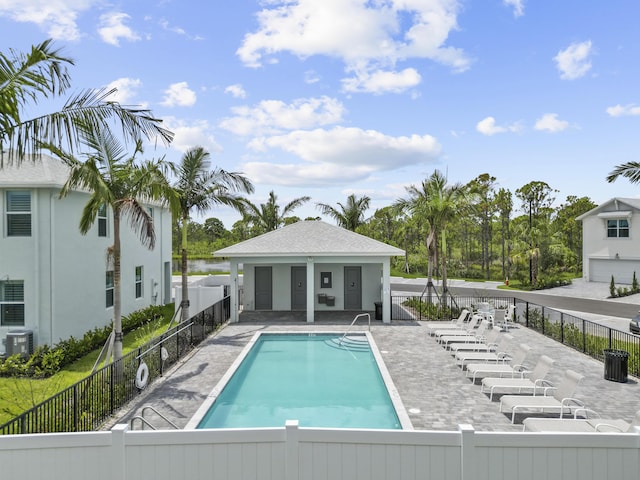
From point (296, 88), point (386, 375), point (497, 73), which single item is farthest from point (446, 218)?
point (386, 375)

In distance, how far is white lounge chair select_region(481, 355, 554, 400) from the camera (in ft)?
32.4

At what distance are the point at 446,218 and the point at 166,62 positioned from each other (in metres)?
15.8

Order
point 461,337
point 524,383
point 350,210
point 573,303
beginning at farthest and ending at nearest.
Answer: point 350,210 < point 573,303 < point 461,337 < point 524,383

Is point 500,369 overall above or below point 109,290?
below

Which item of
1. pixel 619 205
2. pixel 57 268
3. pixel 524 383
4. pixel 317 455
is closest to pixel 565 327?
pixel 524 383

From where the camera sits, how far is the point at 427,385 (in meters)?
11.0

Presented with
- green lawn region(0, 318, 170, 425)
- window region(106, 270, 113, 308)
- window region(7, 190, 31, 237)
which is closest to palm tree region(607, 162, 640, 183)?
green lawn region(0, 318, 170, 425)

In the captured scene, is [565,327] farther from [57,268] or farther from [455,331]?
[57,268]

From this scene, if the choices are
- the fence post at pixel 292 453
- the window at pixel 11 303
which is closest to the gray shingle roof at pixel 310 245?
the window at pixel 11 303

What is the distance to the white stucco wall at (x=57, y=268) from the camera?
14.6 m

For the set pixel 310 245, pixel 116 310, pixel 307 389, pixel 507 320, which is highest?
pixel 310 245

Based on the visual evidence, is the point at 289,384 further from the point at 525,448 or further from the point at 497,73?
the point at 497,73

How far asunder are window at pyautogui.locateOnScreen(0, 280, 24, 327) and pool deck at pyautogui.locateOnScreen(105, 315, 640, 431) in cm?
645

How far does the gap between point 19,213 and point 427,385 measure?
14.9m
